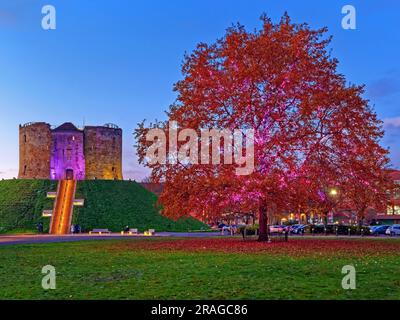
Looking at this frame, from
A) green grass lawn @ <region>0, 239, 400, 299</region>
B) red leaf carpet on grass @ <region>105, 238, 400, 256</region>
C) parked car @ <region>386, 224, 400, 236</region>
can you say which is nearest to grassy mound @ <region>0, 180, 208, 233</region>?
parked car @ <region>386, 224, 400, 236</region>

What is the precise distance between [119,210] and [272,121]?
47.5 m

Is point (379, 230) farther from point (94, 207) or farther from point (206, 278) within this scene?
point (206, 278)

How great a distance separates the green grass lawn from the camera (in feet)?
44.1

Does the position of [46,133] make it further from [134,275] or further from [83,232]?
[134,275]

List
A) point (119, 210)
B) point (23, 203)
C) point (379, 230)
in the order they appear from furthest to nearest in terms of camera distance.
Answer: point (23, 203) < point (119, 210) < point (379, 230)

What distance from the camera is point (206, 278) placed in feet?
53.7

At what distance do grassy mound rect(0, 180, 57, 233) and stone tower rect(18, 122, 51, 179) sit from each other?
6.41 metres

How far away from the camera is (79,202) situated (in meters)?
77.9

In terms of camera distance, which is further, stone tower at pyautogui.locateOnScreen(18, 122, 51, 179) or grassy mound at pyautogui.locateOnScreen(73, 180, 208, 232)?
stone tower at pyautogui.locateOnScreen(18, 122, 51, 179)

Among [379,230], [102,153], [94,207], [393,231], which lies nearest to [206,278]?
[393,231]

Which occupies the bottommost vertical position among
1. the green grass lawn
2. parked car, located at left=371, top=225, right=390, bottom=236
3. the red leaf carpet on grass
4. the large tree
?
parked car, located at left=371, top=225, right=390, bottom=236

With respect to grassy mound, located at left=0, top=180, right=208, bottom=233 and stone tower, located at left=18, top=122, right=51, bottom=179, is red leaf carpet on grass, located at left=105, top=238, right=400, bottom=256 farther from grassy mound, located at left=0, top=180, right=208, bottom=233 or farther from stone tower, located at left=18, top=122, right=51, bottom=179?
stone tower, located at left=18, top=122, right=51, bottom=179

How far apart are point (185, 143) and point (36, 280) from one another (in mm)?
17841
